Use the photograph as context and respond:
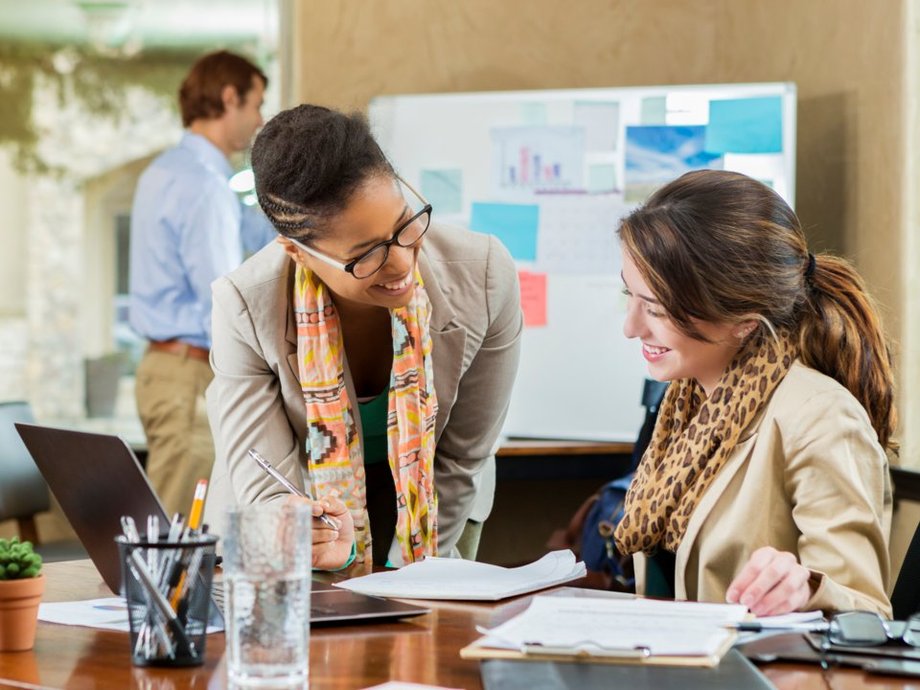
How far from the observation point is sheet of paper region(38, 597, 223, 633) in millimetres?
1372

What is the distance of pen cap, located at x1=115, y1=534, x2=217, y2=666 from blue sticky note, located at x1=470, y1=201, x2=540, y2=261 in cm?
241

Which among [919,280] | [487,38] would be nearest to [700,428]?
[919,280]

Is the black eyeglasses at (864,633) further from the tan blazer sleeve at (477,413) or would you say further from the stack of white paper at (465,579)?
the tan blazer sleeve at (477,413)

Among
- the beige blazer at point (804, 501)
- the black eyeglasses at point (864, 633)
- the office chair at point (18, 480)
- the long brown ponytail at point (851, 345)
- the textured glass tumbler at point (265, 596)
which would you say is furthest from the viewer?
the office chair at point (18, 480)

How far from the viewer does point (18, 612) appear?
4.07 feet

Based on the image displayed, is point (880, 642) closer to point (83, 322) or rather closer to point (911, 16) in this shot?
point (911, 16)

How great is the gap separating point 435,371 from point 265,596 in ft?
3.33

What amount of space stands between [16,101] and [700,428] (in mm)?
4199

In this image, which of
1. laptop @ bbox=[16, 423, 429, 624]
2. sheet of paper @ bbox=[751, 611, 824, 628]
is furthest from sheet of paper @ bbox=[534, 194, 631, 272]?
sheet of paper @ bbox=[751, 611, 824, 628]

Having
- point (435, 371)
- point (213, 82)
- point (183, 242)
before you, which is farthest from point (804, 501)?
point (213, 82)

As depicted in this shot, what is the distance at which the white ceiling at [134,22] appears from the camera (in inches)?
203

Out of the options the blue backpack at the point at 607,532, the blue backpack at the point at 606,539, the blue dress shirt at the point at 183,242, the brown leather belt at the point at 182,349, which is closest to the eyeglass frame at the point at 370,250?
the blue backpack at the point at 607,532

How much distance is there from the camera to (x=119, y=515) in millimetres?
1420

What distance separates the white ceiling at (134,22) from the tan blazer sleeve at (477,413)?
3.35 meters
